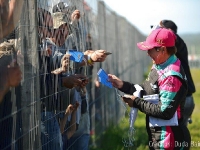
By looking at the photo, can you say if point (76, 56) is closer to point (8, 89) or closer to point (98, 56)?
point (98, 56)

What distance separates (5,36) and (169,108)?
1.59 m

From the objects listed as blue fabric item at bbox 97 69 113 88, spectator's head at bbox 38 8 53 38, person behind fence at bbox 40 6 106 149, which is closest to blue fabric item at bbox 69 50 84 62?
person behind fence at bbox 40 6 106 149

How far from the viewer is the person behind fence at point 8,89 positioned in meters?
3.30

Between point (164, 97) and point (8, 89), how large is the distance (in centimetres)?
148

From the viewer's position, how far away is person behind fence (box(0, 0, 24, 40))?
3.30 m

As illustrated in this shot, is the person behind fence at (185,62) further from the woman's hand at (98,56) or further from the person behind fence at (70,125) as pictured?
the person behind fence at (70,125)

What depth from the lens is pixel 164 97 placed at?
14.0ft

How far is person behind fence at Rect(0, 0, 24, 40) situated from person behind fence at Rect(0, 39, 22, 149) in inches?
3.4

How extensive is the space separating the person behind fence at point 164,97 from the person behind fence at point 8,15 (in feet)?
4.83

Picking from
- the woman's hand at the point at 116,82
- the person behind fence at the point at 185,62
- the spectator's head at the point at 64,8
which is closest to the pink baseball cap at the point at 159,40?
the woman's hand at the point at 116,82

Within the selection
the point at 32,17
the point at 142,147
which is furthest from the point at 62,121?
the point at 142,147

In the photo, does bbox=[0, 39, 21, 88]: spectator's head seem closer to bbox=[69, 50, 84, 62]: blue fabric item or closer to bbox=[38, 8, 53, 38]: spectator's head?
bbox=[38, 8, 53, 38]: spectator's head

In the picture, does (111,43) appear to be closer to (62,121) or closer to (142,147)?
(142,147)

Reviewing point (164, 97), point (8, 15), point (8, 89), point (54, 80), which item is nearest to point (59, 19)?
point (54, 80)
